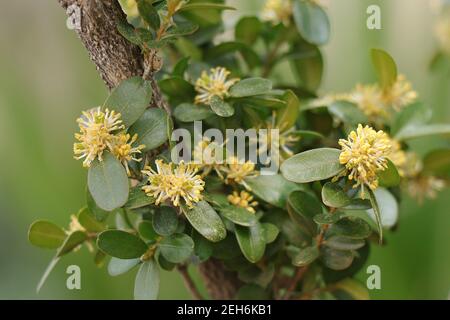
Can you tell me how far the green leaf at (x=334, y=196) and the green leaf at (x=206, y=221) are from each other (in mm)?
75

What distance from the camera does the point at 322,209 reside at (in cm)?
50

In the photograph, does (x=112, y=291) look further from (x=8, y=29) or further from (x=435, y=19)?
(x=435, y=19)

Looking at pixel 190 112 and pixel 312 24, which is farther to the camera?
pixel 312 24

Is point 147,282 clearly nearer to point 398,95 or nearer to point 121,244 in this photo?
point 121,244

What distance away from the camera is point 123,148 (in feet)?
1.43

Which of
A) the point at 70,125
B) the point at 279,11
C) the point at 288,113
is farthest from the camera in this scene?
the point at 70,125

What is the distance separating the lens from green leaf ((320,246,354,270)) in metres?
0.50

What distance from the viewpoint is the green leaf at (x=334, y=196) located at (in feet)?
Answer: 1.42

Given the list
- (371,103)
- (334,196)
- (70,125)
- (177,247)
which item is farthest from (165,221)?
(70,125)

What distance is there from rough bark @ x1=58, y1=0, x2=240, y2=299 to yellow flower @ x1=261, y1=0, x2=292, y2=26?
21 centimetres

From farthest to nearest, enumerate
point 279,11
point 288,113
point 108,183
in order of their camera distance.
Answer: point 279,11 < point 288,113 < point 108,183

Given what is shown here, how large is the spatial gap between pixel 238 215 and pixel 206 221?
0.13 feet

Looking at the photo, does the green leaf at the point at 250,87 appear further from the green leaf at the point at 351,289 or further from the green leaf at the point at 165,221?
the green leaf at the point at 351,289

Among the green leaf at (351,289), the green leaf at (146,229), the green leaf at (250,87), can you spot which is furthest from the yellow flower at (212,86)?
the green leaf at (351,289)
